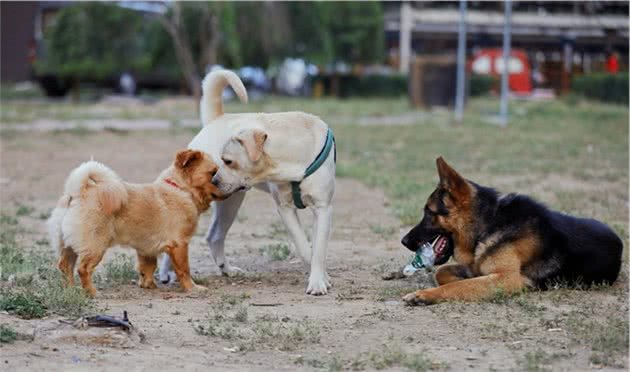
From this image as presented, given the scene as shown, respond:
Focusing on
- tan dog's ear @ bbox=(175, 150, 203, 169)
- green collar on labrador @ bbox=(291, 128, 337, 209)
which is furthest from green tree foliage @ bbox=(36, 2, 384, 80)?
green collar on labrador @ bbox=(291, 128, 337, 209)

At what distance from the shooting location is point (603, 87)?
30.0m

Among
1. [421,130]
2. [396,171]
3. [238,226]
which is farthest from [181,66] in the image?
[238,226]

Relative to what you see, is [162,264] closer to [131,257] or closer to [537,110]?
[131,257]

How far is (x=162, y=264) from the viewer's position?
320 inches

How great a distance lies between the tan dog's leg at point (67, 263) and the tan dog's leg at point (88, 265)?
13 centimetres

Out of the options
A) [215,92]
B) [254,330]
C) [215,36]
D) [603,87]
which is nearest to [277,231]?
[215,92]

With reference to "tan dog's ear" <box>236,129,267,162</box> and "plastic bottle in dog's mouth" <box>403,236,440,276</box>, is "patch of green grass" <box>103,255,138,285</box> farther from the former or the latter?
"plastic bottle in dog's mouth" <box>403,236,440,276</box>

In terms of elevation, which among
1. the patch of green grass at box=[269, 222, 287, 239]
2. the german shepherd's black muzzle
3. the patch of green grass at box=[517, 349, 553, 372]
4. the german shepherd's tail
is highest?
the german shepherd's tail

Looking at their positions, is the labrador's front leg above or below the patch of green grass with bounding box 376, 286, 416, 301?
above

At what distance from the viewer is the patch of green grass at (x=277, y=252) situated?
30.0 feet

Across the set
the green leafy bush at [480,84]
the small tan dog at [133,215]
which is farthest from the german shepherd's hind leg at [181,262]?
the green leafy bush at [480,84]

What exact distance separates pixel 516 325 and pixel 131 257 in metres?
3.97

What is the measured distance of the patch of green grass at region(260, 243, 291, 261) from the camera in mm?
9141

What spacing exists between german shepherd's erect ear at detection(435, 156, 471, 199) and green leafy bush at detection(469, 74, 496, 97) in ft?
114
